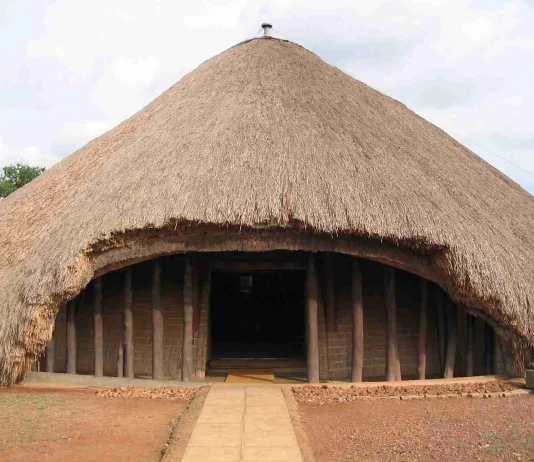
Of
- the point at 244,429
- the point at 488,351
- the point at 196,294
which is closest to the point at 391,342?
the point at 488,351

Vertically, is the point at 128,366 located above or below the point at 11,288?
below

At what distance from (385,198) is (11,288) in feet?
19.0

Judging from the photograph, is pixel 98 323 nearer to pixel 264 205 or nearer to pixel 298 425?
pixel 264 205

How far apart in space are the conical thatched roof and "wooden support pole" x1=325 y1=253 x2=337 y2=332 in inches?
56.3

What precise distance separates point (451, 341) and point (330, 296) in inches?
86.2

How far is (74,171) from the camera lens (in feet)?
37.8

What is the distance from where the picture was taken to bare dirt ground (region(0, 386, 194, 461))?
19.3 ft

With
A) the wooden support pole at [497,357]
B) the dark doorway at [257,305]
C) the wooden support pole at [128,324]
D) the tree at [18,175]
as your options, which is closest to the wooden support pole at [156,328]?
the wooden support pole at [128,324]

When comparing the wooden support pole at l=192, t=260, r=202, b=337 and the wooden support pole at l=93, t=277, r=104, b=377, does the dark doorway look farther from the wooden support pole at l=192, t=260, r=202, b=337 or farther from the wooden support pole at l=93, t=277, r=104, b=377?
the wooden support pole at l=93, t=277, r=104, b=377

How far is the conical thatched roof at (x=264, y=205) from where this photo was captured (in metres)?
8.48

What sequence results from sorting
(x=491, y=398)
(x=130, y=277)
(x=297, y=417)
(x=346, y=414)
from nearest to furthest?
(x=297, y=417), (x=346, y=414), (x=491, y=398), (x=130, y=277)

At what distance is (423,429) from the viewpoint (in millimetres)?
6641

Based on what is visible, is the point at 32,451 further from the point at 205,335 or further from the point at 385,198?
the point at 385,198

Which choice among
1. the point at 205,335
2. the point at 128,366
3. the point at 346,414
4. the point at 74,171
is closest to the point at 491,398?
the point at 346,414
